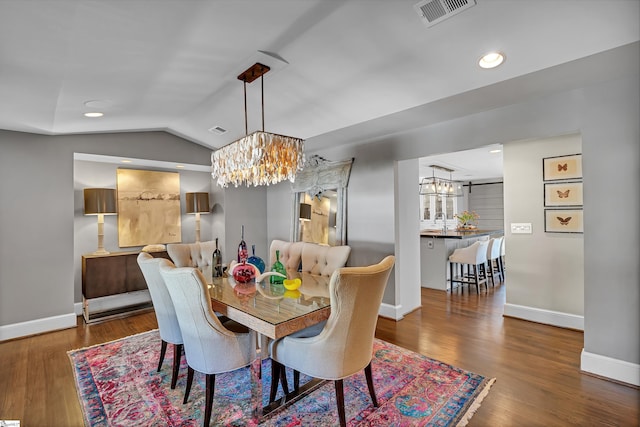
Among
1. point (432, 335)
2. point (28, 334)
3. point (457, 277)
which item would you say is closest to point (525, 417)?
point (432, 335)

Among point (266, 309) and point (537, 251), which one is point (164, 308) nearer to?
point (266, 309)

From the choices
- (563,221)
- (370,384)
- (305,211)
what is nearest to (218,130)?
(305,211)

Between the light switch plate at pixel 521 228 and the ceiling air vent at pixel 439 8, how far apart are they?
3.09 metres

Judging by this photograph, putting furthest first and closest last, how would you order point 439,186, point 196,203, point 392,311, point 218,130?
1. point 439,186
2. point 196,203
3. point 218,130
4. point 392,311

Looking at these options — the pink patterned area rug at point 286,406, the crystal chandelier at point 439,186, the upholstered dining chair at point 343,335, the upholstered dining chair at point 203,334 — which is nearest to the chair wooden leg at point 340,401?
the upholstered dining chair at point 343,335

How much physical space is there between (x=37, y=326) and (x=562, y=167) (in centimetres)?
644

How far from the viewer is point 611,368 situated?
7.82ft

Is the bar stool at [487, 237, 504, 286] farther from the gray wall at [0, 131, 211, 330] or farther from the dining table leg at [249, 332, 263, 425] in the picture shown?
the gray wall at [0, 131, 211, 330]

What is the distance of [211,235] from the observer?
552cm

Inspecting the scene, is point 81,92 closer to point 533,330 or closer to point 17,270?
point 17,270

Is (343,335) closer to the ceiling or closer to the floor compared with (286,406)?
closer to the ceiling

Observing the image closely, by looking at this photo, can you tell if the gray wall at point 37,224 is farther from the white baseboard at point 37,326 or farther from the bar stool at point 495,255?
the bar stool at point 495,255

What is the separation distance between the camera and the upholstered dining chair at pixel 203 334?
1.83 meters

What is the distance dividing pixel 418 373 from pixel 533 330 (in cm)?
184
